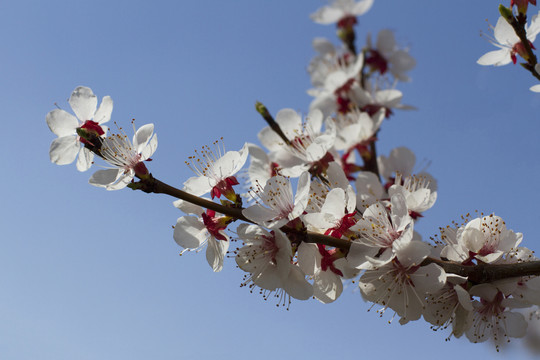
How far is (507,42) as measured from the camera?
2.73 metres

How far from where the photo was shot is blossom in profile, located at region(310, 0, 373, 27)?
4.77 m

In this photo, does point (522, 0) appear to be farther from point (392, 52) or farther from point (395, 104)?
point (392, 52)

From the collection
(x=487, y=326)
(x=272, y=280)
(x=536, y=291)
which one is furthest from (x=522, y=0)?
(x=272, y=280)

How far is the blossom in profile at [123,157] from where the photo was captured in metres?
2.23

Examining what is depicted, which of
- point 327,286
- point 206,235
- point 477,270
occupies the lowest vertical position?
point 477,270

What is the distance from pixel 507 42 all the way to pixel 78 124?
7.26 ft

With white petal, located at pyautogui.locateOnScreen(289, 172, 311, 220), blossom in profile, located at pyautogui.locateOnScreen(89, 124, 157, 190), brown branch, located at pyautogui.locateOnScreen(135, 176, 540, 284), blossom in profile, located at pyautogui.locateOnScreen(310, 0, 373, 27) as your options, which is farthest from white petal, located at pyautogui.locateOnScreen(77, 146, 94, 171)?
blossom in profile, located at pyautogui.locateOnScreen(310, 0, 373, 27)

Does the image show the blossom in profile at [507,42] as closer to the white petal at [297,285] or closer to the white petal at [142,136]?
the white petal at [297,285]

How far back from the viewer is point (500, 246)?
7.44ft

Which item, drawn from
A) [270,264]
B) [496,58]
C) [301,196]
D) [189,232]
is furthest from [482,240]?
[189,232]

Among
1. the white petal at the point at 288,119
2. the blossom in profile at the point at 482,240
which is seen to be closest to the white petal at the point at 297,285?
the blossom in profile at the point at 482,240

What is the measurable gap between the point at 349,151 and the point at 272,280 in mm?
1745

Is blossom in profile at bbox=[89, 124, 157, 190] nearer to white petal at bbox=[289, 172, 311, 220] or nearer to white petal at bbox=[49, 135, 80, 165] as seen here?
white petal at bbox=[49, 135, 80, 165]

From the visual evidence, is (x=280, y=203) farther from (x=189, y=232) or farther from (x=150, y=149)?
(x=150, y=149)
